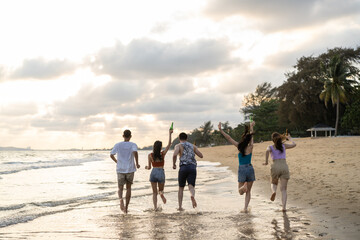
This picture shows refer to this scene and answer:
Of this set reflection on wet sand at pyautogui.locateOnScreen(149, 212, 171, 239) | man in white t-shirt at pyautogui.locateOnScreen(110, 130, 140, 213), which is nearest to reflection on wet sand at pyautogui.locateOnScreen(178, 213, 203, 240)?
reflection on wet sand at pyautogui.locateOnScreen(149, 212, 171, 239)

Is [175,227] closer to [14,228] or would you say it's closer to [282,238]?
[282,238]

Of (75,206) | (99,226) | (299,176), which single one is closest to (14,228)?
(99,226)

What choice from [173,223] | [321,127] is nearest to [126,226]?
[173,223]

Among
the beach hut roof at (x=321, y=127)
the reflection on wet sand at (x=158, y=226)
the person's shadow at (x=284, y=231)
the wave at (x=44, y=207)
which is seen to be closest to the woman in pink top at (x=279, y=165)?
the person's shadow at (x=284, y=231)

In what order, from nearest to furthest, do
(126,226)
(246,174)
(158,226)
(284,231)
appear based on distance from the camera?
(284,231) < (158,226) < (126,226) < (246,174)

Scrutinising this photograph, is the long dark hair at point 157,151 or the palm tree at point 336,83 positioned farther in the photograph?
the palm tree at point 336,83

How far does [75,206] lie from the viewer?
959 cm

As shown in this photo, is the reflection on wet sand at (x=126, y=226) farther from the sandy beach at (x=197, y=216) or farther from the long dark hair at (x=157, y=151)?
the long dark hair at (x=157, y=151)

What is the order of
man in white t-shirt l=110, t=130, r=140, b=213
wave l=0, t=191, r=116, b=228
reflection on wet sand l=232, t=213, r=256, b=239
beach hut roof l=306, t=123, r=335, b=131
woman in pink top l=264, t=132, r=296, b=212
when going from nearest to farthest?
reflection on wet sand l=232, t=213, r=256, b=239 < wave l=0, t=191, r=116, b=228 < woman in pink top l=264, t=132, r=296, b=212 < man in white t-shirt l=110, t=130, r=140, b=213 < beach hut roof l=306, t=123, r=335, b=131

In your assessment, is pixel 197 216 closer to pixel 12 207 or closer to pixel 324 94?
pixel 12 207

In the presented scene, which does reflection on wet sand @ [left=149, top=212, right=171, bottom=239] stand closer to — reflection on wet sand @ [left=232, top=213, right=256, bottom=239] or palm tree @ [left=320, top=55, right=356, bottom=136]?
reflection on wet sand @ [left=232, top=213, right=256, bottom=239]

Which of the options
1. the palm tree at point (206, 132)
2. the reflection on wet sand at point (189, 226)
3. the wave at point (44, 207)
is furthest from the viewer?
the palm tree at point (206, 132)

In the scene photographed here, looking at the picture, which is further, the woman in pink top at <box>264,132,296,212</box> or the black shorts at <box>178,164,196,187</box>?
the black shorts at <box>178,164,196,187</box>

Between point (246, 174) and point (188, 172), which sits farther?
point (188, 172)
